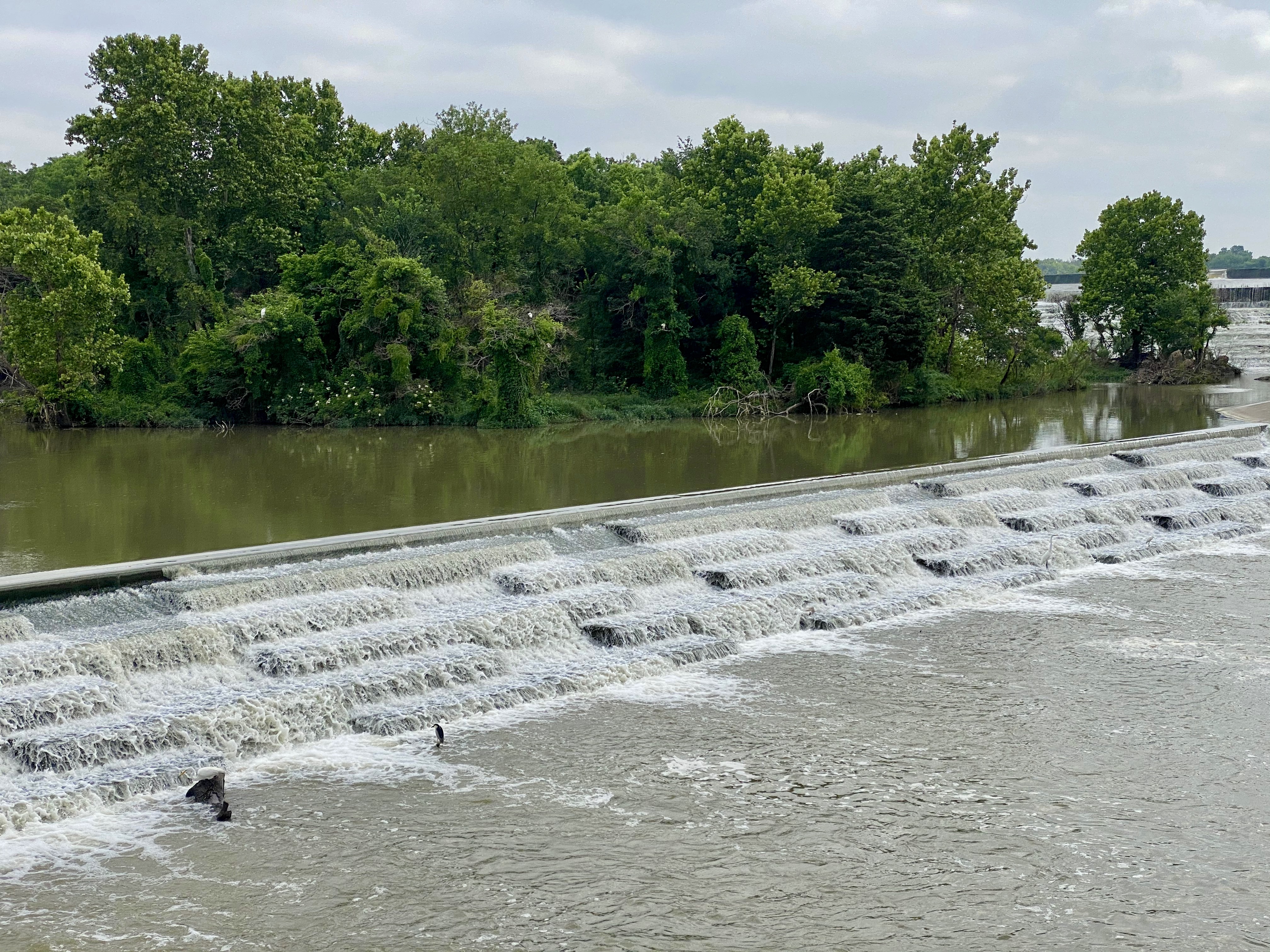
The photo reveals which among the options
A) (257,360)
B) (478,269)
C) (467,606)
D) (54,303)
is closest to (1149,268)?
(478,269)

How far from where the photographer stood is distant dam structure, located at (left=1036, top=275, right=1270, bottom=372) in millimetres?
50688

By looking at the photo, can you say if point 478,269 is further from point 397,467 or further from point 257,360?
point 397,467

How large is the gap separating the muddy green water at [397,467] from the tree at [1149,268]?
9204 mm

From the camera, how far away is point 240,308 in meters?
28.6

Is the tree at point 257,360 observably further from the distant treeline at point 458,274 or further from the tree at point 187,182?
the tree at point 187,182

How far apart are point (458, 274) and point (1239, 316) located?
187ft

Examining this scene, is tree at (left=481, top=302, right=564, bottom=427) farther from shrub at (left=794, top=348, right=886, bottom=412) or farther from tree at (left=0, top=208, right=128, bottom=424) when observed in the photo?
tree at (left=0, top=208, right=128, bottom=424)

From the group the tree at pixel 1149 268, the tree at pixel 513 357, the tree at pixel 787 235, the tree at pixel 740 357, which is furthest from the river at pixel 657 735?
the tree at pixel 1149 268

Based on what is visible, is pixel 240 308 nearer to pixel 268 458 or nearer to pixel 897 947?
pixel 268 458

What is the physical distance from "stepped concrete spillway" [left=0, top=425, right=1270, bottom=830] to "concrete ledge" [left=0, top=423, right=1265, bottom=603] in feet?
0.10

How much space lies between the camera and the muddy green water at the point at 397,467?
15.9 metres

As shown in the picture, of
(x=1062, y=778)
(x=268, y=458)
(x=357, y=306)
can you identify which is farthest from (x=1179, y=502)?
(x=357, y=306)

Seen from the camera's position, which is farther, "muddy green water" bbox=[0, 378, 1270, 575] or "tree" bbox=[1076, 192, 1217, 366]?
"tree" bbox=[1076, 192, 1217, 366]

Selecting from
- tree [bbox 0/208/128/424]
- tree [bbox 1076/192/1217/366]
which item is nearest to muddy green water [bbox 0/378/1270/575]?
tree [bbox 0/208/128/424]
